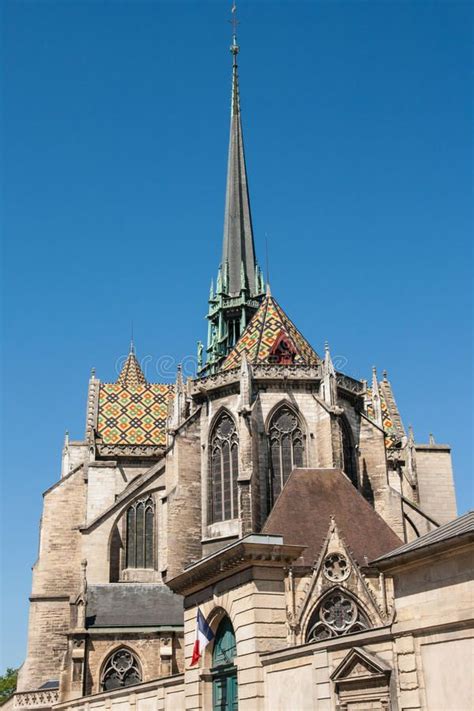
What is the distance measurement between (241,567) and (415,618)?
329 centimetres

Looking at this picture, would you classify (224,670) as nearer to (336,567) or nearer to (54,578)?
(336,567)

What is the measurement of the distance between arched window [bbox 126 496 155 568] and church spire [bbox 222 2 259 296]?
1828 centimetres

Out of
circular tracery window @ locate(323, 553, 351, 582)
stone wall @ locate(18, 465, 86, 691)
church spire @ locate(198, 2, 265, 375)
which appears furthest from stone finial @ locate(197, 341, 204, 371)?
circular tracery window @ locate(323, 553, 351, 582)

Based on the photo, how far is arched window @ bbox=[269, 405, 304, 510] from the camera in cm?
2783

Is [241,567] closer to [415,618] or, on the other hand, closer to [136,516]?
[415,618]

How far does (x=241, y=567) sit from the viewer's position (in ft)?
38.5

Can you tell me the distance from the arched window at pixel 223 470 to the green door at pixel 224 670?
15136 millimetres

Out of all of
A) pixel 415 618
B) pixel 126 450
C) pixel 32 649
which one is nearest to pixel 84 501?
pixel 126 450

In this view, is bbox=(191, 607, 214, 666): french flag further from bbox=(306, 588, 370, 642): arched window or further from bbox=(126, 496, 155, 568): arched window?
bbox=(126, 496, 155, 568): arched window

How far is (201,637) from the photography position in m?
13.0

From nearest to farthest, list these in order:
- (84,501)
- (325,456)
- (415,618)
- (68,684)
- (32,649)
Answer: (415,618), (68,684), (325,456), (32,649), (84,501)

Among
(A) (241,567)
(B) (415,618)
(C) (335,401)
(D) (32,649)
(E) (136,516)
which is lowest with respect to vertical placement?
(B) (415,618)

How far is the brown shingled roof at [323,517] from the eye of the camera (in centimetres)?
2148

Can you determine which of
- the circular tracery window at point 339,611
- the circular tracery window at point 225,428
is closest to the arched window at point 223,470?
the circular tracery window at point 225,428
